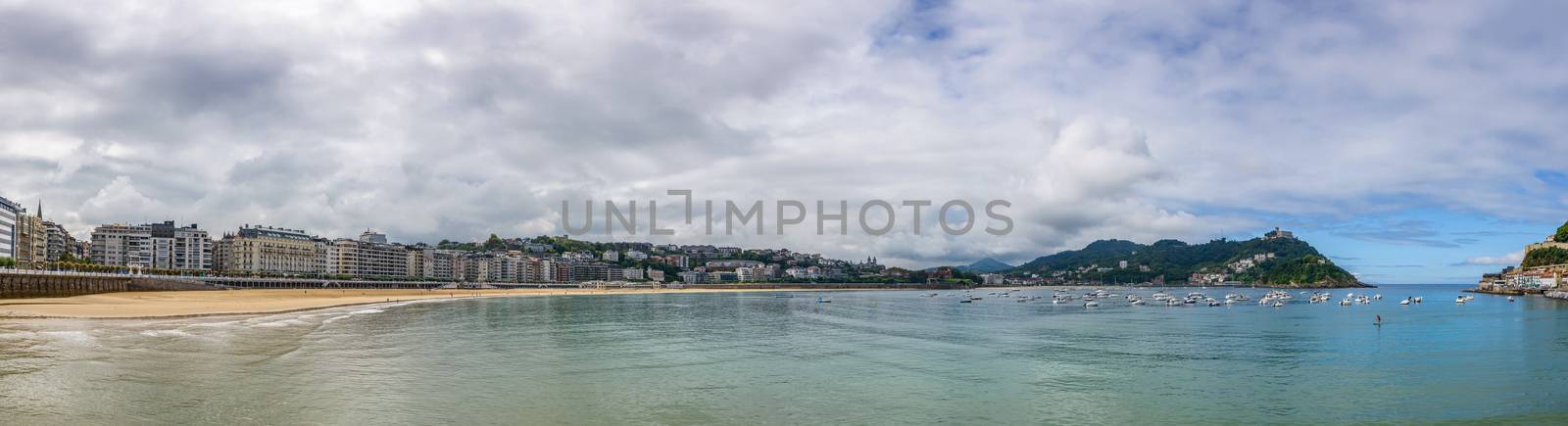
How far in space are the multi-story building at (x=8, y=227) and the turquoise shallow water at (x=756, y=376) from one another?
9558cm

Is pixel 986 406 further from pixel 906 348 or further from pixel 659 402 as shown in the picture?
pixel 906 348

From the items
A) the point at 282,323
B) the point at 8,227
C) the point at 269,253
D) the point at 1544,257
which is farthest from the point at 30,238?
the point at 1544,257

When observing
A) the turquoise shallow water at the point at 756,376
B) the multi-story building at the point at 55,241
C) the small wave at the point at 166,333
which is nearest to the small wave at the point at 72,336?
the turquoise shallow water at the point at 756,376

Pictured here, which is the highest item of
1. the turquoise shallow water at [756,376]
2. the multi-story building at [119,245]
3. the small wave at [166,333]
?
the multi-story building at [119,245]

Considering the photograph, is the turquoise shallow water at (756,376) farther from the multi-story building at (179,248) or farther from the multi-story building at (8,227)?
the multi-story building at (179,248)

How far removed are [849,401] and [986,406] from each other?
3291 mm

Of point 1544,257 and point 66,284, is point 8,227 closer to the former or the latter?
point 66,284

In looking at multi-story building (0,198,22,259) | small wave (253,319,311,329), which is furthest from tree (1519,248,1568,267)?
multi-story building (0,198,22,259)

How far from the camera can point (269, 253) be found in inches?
6969

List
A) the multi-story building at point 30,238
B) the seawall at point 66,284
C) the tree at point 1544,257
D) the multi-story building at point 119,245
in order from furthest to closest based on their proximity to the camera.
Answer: the multi-story building at point 119,245 < the multi-story building at point 30,238 < the tree at point 1544,257 < the seawall at point 66,284

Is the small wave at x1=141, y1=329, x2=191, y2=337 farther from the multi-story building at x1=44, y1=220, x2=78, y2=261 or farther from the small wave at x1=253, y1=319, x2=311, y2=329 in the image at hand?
the multi-story building at x1=44, y1=220, x2=78, y2=261

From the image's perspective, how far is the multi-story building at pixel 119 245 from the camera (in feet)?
536

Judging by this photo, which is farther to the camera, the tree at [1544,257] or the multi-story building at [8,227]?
the tree at [1544,257]

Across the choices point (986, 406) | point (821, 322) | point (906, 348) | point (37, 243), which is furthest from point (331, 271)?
point (986, 406)
